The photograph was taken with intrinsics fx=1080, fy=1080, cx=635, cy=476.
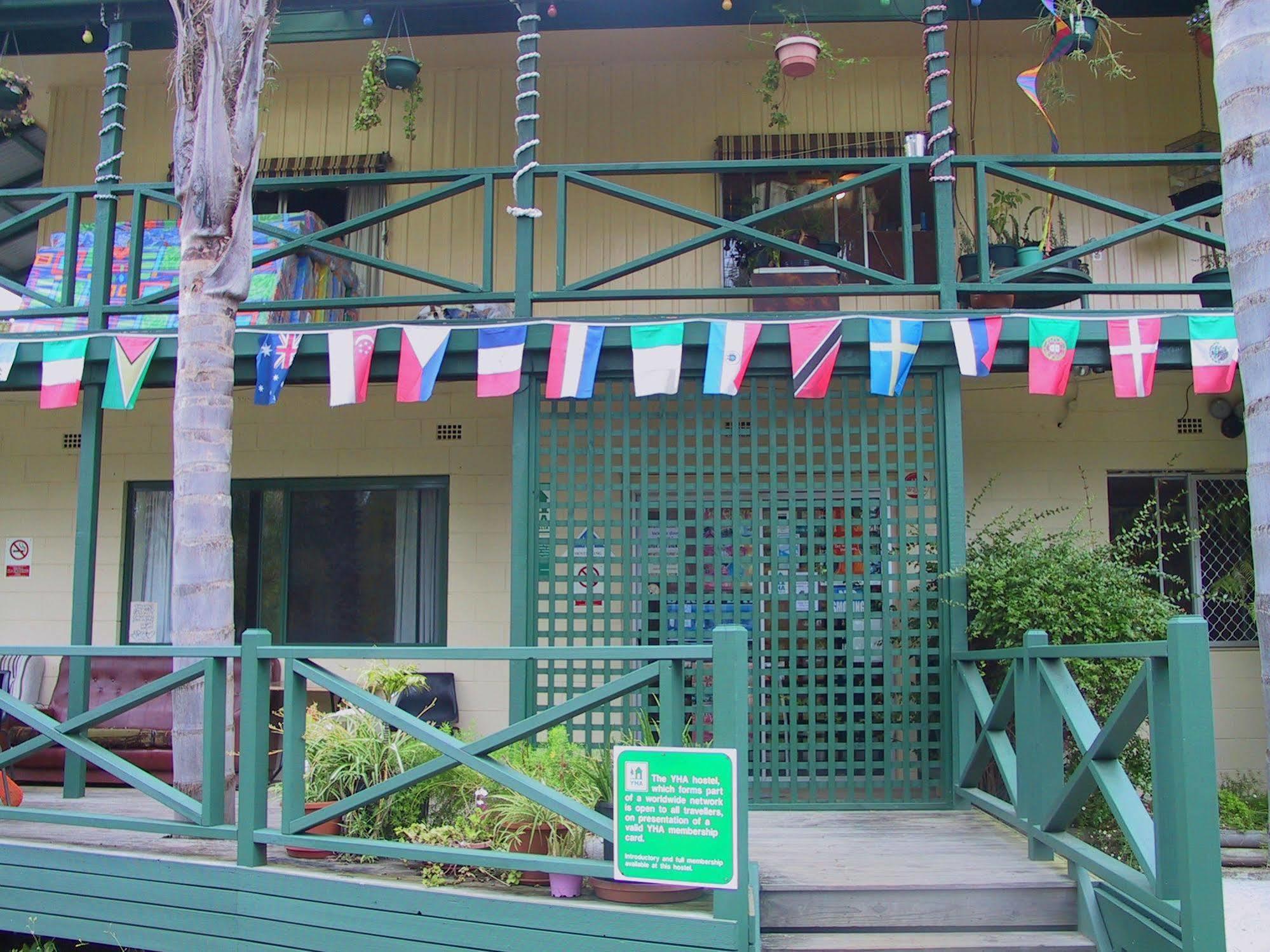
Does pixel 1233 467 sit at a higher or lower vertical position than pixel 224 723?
higher

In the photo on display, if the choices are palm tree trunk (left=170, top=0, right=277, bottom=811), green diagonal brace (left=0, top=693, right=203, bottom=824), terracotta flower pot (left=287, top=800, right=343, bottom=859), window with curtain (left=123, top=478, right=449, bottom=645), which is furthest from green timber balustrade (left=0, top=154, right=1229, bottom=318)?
terracotta flower pot (left=287, top=800, right=343, bottom=859)

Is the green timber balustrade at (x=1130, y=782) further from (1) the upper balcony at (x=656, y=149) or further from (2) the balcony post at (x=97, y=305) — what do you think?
(2) the balcony post at (x=97, y=305)

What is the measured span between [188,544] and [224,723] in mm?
898

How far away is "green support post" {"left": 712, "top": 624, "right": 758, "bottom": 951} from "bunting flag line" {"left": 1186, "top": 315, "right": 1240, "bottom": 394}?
13.6 ft

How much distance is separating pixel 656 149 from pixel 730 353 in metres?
3.35

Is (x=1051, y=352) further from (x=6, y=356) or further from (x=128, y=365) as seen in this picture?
(x=6, y=356)

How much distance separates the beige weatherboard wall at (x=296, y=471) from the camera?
857cm

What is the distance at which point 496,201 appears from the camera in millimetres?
9211

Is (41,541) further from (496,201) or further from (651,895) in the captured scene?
(651,895)

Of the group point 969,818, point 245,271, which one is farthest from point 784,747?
point 245,271

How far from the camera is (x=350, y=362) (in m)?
6.83

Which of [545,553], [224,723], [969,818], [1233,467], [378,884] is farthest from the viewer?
[1233,467]

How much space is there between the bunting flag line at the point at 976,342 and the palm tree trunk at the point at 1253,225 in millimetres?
2049

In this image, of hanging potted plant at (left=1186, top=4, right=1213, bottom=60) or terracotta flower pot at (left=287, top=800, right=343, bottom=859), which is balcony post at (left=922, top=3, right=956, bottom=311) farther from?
terracotta flower pot at (left=287, top=800, right=343, bottom=859)
